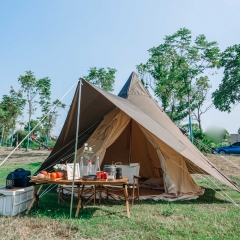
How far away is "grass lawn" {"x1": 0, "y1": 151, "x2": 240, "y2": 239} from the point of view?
3.00m

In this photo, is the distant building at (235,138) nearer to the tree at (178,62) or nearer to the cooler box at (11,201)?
the tree at (178,62)

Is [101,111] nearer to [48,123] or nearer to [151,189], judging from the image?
[151,189]

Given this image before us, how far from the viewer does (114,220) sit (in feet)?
11.5

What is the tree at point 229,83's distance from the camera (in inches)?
634

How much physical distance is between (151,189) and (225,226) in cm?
291

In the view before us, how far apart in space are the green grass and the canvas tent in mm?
687

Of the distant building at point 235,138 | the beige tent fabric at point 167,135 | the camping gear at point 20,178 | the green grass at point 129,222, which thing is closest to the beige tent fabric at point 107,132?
the beige tent fabric at point 167,135

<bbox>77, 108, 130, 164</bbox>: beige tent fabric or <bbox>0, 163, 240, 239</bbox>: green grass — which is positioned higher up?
<bbox>77, 108, 130, 164</bbox>: beige tent fabric

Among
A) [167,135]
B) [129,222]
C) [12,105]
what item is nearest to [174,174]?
[167,135]

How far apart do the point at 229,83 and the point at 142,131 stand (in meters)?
13.0

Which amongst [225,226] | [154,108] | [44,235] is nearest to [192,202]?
[225,226]

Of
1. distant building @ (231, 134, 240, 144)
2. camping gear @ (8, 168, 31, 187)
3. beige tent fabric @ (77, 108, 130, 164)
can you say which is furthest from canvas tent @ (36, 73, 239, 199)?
distant building @ (231, 134, 240, 144)

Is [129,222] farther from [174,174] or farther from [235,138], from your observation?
[235,138]

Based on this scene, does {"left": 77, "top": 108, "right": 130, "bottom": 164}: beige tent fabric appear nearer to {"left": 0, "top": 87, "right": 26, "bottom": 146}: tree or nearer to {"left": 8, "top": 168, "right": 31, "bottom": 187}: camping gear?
{"left": 8, "top": 168, "right": 31, "bottom": 187}: camping gear
